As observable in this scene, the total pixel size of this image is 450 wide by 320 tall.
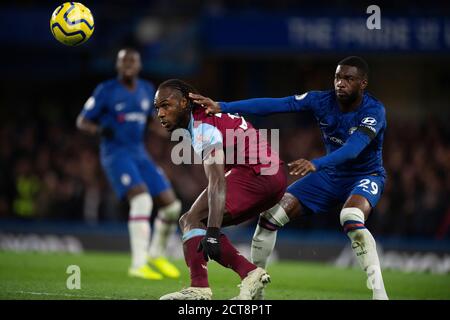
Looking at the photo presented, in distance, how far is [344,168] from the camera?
344 inches

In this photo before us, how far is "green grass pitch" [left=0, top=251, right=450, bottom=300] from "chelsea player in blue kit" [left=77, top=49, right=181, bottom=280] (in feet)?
2.48

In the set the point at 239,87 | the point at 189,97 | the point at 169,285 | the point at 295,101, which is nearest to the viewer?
the point at 189,97

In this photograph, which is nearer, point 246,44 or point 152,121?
point 152,121

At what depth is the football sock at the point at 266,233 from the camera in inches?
338

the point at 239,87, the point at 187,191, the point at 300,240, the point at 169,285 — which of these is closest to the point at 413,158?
the point at 300,240

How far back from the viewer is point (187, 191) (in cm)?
1739

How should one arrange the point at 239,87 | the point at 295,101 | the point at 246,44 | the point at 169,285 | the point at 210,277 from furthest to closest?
the point at 239,87
the point at 246,44
the point at 210,277
the point at 169,285
the point at 295,101

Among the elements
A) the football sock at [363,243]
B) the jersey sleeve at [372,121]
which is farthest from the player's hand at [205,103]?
the football sock at [363,243]

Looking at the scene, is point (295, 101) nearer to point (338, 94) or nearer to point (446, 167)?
point (338, 94)

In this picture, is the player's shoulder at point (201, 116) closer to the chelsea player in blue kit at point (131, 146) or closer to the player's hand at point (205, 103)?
the player's hand at point (205, 103)

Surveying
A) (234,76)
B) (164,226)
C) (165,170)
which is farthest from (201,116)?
(234,76)

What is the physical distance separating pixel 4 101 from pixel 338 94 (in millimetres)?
16434

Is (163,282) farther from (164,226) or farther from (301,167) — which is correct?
(301,167)

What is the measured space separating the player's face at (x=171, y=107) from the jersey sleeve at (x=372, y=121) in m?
1.61
